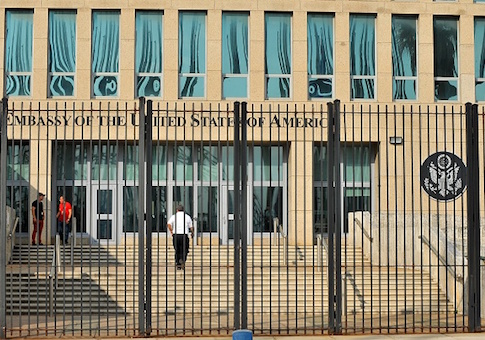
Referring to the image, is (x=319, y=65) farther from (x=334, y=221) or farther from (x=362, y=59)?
(x=334, y=221)

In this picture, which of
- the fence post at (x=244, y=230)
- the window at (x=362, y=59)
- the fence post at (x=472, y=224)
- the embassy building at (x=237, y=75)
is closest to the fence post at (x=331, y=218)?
the fence post at (x=244, y=230)

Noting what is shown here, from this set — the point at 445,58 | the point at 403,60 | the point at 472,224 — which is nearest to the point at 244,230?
the point at 472,224

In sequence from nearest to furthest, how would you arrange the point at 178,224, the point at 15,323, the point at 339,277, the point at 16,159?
the point at 339,277 → the point at 15,323 → the point at 178,224 → the point at 16,159

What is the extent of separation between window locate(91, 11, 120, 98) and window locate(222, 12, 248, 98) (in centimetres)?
312

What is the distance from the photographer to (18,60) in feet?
87.6

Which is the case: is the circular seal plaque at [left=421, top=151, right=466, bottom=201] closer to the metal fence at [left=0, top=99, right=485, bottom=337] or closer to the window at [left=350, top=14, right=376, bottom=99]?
A: the metal fence at [left=0, top=99, right=485, bottom=337]

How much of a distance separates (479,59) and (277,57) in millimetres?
6222

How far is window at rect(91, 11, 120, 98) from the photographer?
2680cm

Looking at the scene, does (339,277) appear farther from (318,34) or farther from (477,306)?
(318,34)

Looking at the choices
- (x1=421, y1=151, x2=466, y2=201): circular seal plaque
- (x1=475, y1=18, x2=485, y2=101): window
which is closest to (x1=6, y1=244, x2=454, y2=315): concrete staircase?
(x1=421, y1=151, x2=466, y2=201): circular seal plaque

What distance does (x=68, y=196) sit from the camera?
26.7 m

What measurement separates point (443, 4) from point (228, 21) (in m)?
6.55

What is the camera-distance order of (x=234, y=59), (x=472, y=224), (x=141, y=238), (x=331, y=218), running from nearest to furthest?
(x=141, y=238) < (x=331, y=218) < (x=472, y=224) < (x=234, y=59)

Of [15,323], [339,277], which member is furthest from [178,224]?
[339,277]
